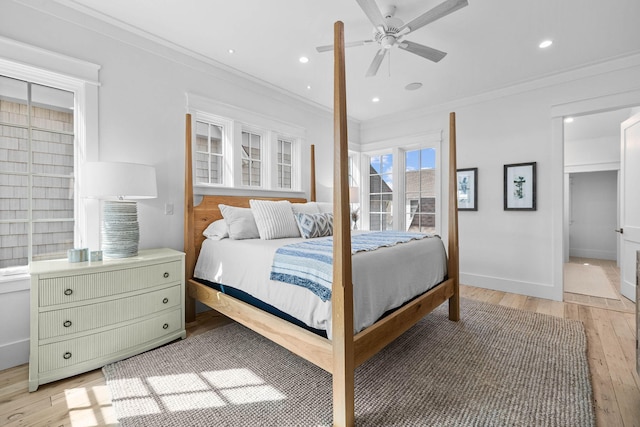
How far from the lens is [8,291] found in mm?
2041

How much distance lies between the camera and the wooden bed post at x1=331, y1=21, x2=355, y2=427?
4.61ft

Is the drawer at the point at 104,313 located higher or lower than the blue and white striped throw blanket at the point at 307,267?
lower

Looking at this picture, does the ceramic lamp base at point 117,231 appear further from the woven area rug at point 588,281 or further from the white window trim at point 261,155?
the woven area rug at point 588,281

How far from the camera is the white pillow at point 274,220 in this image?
278 centimetres

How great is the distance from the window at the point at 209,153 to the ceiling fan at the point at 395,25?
163cm

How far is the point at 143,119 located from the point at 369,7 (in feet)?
7.21

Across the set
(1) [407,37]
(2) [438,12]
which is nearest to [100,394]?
(2) [438,12]

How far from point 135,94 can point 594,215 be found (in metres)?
8.77

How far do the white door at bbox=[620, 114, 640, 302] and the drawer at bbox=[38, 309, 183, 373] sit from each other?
4.92 m

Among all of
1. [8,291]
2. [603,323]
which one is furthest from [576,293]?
[8,291]

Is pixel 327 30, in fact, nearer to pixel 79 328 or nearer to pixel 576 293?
pixel 79 328

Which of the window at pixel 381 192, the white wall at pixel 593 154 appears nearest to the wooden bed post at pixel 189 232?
the window at pixel 381 192

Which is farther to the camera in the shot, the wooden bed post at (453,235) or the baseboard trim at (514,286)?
the baseboard trim at (514,286)

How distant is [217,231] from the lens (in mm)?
2830
